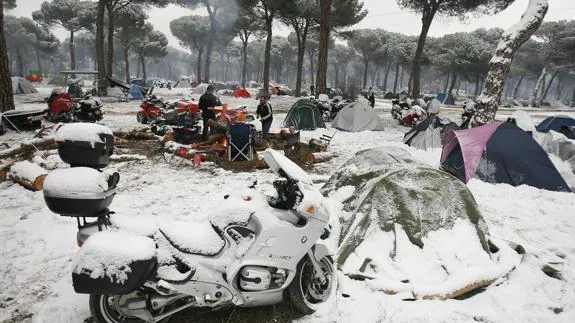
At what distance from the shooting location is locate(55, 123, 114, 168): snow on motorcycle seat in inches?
113

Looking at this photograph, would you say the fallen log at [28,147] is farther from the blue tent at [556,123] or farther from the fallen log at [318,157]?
the blue tent at [556,123]

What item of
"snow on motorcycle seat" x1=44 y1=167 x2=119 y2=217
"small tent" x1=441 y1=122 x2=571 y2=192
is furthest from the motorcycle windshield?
"small tent" x1=441 y1=122 x2=571 y2=192

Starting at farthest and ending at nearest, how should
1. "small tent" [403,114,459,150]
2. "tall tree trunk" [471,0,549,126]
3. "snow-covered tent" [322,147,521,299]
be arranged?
→ "small tent" [403,114,459,150] < "tall tree trunk" [471,0,549,126] < "snow-covered tent" [322,147,521,299]

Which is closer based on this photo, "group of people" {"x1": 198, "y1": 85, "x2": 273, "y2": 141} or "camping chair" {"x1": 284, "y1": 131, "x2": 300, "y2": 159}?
"camping chair" {"x1": 284, "y1": 131, "x2": 300, "y2": 159}

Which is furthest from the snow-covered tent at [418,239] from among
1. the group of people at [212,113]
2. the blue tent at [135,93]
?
the blue tent at [135,93]

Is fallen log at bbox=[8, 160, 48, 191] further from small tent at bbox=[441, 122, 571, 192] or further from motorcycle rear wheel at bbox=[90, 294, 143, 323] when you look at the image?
small tent at bbox=[441, 122, 571, 192]

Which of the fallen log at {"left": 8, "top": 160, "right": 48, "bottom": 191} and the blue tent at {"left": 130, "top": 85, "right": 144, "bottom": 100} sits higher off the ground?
the blue tent at {"left": 130, "top": 85, "right": 144, "bottom": 100}

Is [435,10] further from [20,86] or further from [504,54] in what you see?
[20,86]

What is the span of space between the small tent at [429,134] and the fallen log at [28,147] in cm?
1113

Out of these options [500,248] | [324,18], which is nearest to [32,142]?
[500,248]

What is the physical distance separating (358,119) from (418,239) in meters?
11.1

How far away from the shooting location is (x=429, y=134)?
10.9m

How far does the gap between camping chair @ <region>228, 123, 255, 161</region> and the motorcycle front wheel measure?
5.50 m

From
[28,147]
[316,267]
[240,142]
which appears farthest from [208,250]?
[28,147]
